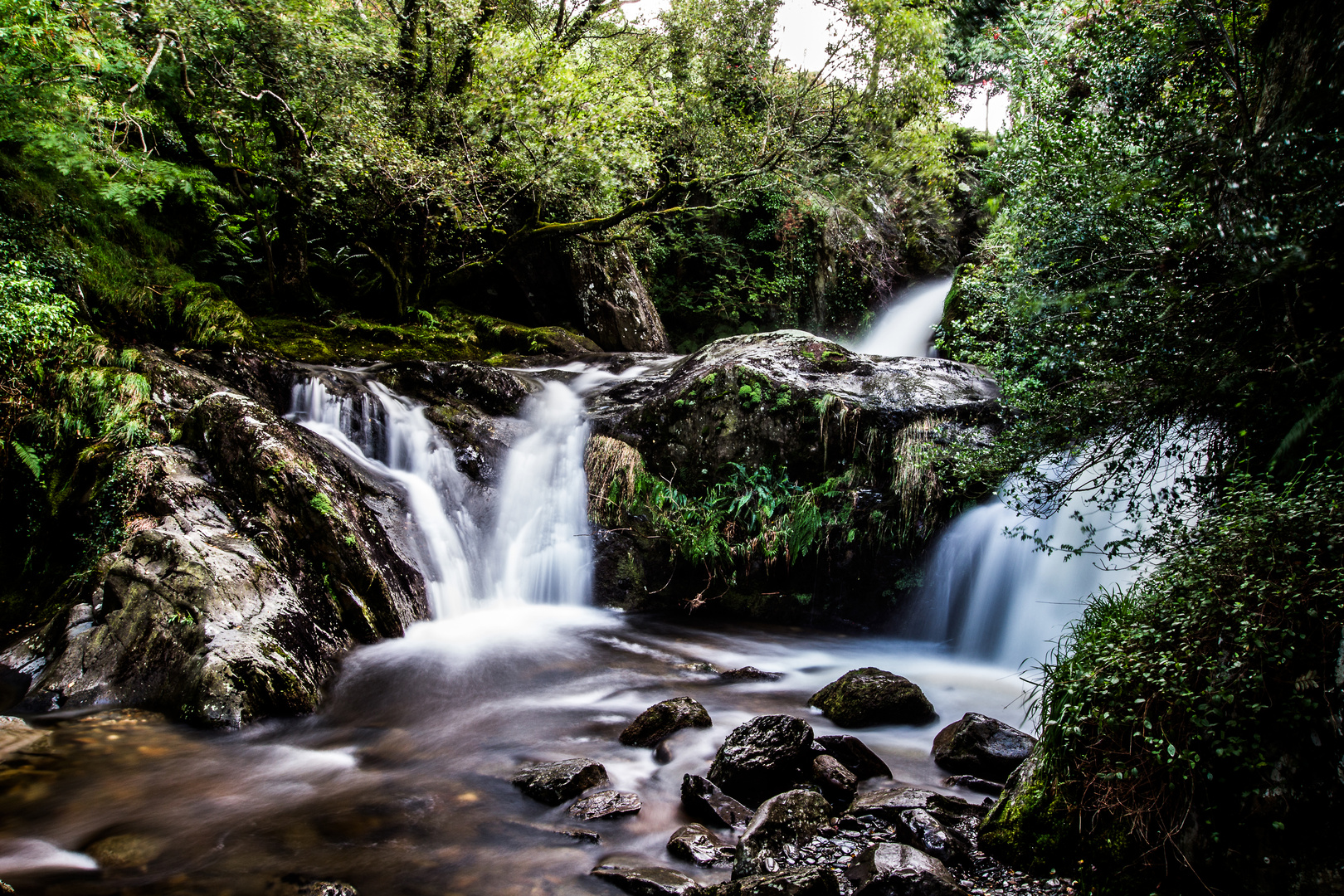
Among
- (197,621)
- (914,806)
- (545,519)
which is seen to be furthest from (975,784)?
(545,519)

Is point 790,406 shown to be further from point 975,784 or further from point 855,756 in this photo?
point 975,784

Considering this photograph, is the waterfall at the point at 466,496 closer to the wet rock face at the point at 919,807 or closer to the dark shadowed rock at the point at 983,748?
the dark shadowed rock at the point at 983,748

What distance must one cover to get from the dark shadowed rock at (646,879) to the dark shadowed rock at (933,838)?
108 cm

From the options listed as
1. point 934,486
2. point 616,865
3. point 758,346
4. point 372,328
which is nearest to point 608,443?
point 758,346

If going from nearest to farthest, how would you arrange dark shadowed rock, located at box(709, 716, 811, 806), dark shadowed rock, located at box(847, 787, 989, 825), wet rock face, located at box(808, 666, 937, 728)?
dark shadowed rock, located at box(847, 787, 989, 825) → dark shadowed rock, located at box(709, 716, 811, 806) → wet rock face, located at box(808, 666, 937, 728)

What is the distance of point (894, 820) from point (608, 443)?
19.7 ft

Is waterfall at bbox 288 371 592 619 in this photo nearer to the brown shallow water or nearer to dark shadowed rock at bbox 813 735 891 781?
the brown shallow water

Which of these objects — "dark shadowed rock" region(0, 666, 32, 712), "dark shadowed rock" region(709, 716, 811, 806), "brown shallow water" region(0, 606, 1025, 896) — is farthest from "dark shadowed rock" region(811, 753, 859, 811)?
"dark shadowed rock" region(0, 666, 32, 712)

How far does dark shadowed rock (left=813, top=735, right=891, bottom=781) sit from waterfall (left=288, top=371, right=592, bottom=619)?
431 centimetres

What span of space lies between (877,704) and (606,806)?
2.30 metres

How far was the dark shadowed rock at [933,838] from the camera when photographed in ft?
10.4

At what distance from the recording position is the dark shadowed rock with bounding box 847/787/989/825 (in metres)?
3.53

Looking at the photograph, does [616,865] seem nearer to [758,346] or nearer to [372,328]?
[758,346]

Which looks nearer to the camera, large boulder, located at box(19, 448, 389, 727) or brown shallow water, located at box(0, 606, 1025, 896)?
brown shallow water, located at box(0, 606, 1025, 896)
